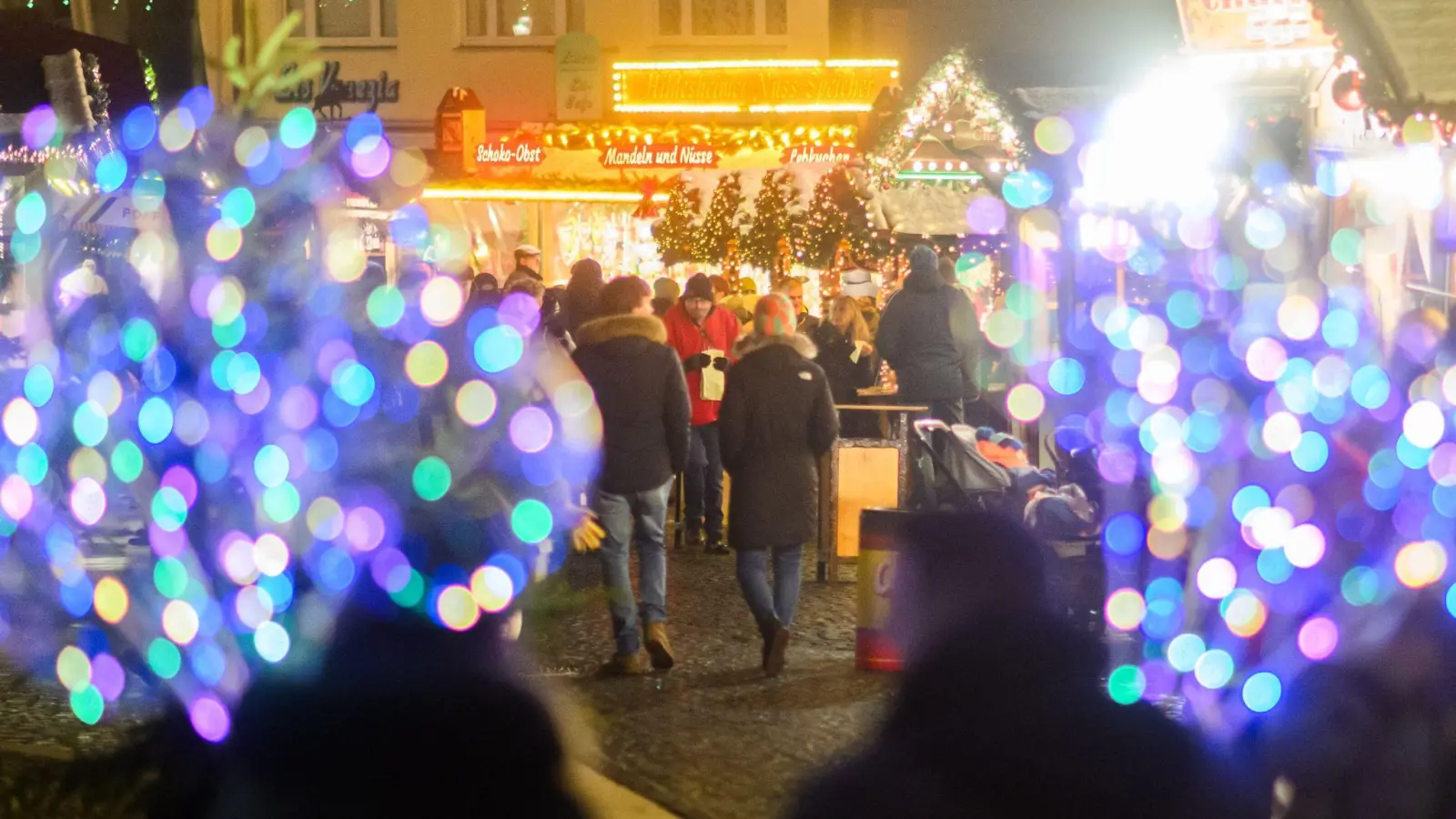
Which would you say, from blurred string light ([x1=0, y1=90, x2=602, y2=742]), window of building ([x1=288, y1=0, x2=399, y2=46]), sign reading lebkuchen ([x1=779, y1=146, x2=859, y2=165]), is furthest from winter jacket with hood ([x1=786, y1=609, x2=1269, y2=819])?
window of building ([x1=288, y1=0, x2=399, y2=46])

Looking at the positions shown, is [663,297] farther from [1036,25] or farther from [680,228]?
[1036,25]

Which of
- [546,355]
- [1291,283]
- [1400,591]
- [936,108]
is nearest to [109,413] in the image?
[1400,591]

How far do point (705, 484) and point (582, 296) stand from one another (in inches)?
61.2

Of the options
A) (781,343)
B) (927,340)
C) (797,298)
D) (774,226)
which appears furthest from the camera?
(774,226)

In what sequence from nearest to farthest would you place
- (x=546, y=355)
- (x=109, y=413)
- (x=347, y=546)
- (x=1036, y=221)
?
1. (x=347, y=546)
2. (x=109, y=413)
3. (x=546, y=355)
4. (x=1036, y=221)

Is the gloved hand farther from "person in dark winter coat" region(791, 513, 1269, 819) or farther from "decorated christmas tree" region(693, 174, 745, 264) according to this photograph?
"decorated christmas tree" region(693, 174, 745, 264)

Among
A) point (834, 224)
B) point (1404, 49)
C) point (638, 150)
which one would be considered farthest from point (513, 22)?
point (1404, 49)

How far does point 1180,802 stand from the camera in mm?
3314

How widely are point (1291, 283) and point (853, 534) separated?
3.63 metres

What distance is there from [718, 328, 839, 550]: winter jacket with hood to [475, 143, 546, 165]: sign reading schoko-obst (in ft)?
47.4

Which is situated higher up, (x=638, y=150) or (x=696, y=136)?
(x=696, y=136)

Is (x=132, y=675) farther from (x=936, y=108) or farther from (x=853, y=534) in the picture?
(x=936, y=108)

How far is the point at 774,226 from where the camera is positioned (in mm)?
16859

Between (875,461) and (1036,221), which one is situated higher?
(1036,221)
